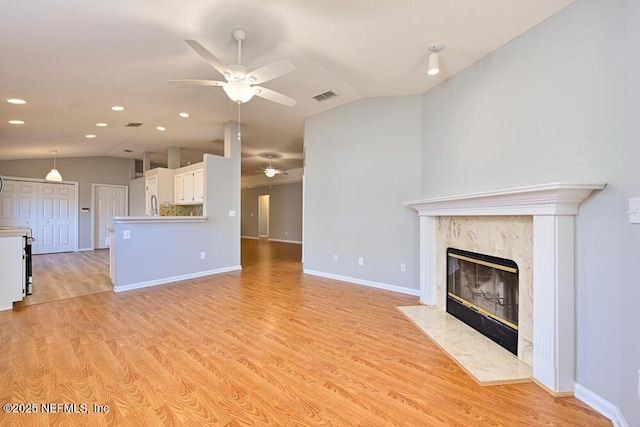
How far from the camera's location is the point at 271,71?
2.43m

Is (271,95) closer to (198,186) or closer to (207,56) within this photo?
(207,56)

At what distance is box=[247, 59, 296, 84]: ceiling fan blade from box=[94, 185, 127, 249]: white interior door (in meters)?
8.50

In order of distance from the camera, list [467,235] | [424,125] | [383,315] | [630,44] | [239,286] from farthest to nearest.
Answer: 1. [239,286]
2. [424,125]
3. [383,315]
4. [467,235]
5. [630,44]

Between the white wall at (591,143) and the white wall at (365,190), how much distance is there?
1.48 metres

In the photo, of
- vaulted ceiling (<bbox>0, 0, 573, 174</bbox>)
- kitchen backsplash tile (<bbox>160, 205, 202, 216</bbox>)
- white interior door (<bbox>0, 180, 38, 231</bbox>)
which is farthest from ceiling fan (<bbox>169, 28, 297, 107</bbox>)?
white interior door (<bbox>0, 180, 38, 231</bbox>)

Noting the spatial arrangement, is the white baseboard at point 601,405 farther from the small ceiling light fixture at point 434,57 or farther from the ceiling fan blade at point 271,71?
the ceiling fan blade at point 271,71

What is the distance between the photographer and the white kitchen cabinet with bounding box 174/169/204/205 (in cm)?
560

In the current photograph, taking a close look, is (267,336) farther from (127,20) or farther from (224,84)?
(127,20)

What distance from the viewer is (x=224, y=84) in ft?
8.28

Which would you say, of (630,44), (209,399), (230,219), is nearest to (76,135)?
(230,219)

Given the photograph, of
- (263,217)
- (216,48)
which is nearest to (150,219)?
(216,48)

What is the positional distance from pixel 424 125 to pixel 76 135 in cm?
658

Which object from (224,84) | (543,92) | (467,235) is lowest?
(467,235)

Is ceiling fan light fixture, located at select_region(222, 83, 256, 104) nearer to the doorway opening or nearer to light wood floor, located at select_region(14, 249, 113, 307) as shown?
light wood floor, located at select_region(14, 249, 113, 307)
